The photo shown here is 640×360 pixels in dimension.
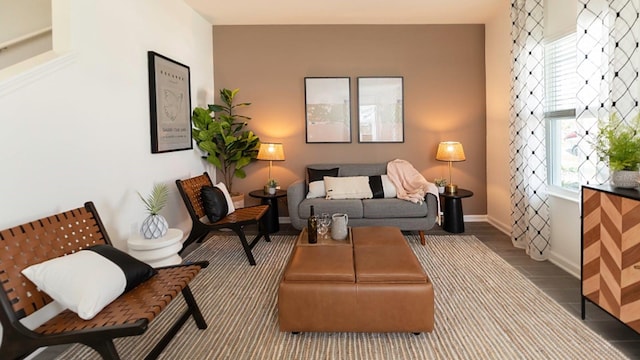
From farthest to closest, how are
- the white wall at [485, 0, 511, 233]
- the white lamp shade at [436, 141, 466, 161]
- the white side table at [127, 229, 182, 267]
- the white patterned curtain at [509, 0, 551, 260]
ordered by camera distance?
1. the white lamp shade at [436, 141, 466, 161]
2. the white wall at [485, 0, 511, 233]
3. the white patterned curtain at [509, 0, 551, 260]
4. the white side table at [127, 229, 182, 267]

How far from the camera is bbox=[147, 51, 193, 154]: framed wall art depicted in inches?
142

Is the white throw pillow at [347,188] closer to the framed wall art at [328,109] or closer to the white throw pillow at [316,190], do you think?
the white throw pillow at [316,190]

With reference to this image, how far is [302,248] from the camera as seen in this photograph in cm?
277

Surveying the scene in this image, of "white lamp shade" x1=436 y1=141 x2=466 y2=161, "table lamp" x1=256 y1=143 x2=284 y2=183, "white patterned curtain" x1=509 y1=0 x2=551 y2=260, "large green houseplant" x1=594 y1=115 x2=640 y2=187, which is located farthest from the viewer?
"table lamp" x1=256 y1=143 x2=284 y2=183

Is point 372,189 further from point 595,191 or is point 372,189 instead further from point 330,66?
point 595,191

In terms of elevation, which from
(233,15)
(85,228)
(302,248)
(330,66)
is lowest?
(302,248)

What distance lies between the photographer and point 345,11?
182 inches


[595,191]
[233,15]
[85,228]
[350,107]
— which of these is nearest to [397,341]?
[595,191]

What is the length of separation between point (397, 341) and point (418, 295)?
12.3 inches

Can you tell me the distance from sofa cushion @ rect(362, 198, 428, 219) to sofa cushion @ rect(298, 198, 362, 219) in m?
0.08

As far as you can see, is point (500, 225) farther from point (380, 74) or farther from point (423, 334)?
point (423, 334)

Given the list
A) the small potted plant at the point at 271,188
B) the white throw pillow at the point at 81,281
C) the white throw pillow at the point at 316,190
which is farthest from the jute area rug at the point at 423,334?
the small potted plant at the point at 271,188

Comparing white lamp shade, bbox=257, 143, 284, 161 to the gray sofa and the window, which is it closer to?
the gray sofa

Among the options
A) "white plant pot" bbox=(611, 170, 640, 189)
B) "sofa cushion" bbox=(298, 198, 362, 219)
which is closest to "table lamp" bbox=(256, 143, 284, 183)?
"sofa cushion" bbox=(298, 198, 362, 219)
